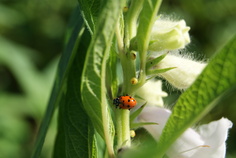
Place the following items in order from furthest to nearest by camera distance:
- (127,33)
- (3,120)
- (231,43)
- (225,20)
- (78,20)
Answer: (225,20), (3,120), (78,20), (127,33), (231,43)

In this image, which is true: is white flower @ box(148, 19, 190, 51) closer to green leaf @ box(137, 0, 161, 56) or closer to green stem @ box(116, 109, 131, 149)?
green leaf @ box(137, 0, 161, 56)

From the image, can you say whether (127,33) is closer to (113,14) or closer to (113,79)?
(113,79)

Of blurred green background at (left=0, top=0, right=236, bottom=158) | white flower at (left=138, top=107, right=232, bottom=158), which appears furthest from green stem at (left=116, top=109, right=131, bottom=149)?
blurred green background at (left=0, top=0, right=236, bottom=158)

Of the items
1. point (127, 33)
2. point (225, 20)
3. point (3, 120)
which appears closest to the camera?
point (127, 33)

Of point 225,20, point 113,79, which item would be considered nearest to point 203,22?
point 225,20

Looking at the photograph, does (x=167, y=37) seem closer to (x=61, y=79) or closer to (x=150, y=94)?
(x=150, y=94)
